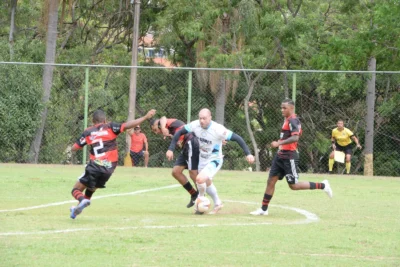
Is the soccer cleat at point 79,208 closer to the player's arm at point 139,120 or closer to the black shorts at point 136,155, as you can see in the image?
the player's arm at point 139,120

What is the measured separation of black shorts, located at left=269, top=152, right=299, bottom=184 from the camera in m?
13.5

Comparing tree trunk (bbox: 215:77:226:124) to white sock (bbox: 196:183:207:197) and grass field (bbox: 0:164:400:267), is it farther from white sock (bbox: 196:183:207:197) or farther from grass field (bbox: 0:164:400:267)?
white sock (bbox: 196:183:207:197)

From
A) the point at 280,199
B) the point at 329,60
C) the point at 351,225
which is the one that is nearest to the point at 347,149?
the point at 329,60

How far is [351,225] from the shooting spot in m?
12.1

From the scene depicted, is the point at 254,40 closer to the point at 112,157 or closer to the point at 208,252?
the point at 112,157

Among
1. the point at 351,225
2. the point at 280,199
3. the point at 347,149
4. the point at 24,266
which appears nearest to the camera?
the point at 24,266

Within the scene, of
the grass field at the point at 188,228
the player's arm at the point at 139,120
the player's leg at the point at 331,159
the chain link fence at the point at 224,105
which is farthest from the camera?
the player's leg at the point at 331,159

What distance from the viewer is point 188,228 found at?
11234 millimetres

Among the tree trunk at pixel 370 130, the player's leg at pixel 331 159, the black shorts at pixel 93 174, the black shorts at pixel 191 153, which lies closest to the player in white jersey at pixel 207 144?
the black shorts at pixel 191 153

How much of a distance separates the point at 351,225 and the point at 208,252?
356cm

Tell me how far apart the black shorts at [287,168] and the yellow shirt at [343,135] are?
12036 millimetres

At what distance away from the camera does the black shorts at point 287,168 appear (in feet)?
44.2

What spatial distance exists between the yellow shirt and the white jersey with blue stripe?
12224 mm

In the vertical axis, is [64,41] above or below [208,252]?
above
